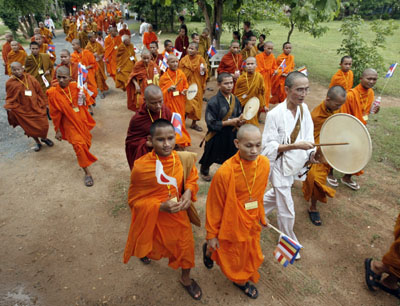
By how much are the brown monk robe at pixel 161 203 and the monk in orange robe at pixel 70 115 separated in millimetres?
2630

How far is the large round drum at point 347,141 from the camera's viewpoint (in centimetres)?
271

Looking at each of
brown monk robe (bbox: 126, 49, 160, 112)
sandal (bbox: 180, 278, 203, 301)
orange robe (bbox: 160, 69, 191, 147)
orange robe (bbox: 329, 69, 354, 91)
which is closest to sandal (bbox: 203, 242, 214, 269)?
sandal (bbox: 180, 278, 203, 301)

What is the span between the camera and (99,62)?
9.91m

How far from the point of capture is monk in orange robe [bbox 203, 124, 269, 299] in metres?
2.66

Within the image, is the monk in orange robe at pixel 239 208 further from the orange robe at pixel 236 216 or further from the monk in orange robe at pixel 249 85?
the monk in orange robe at pixel 249 85

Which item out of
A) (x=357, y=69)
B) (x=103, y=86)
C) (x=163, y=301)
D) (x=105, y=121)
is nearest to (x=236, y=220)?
(x=163, y=301)

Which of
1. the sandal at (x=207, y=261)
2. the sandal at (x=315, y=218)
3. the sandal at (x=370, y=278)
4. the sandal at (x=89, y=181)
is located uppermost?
the sandal at (x=207, y=261)

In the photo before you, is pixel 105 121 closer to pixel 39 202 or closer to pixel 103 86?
pixel 103 86

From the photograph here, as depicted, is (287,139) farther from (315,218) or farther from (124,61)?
(124,61)

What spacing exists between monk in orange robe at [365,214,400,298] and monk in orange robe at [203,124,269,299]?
4.58ft

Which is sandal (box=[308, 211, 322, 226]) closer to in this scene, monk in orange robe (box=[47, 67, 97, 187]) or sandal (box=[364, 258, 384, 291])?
sandal (box=[364, 258, 384, 291])

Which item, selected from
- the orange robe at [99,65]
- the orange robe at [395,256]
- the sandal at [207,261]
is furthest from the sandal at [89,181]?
the orange robe at [99,65]

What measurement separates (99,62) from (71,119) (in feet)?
19.1

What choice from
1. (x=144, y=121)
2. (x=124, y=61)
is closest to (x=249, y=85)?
(x=144, y=121)
